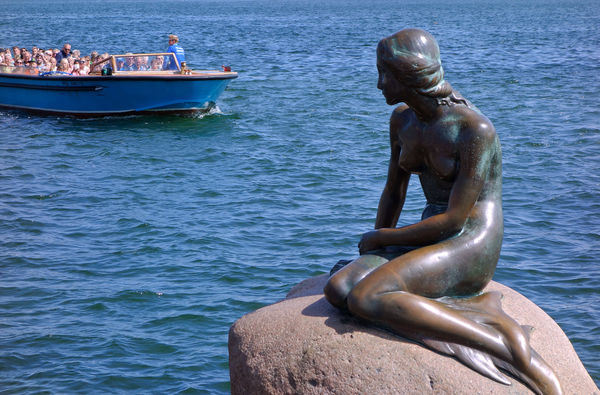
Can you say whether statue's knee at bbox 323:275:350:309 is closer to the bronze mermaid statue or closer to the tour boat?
the bronze mermaid statue

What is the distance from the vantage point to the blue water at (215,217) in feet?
27.9

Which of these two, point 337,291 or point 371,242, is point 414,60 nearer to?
point 371,242

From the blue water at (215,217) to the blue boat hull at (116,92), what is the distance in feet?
1.38

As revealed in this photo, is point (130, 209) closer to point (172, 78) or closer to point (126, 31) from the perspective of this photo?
point (172, 78)

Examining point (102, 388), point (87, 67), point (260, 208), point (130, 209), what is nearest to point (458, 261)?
point (102, 388)

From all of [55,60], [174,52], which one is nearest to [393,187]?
[174,52]

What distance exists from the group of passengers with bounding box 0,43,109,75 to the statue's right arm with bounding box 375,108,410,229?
16.0m

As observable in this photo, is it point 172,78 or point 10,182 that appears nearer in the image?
point 10,182

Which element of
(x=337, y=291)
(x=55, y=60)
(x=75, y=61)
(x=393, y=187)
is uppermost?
(x=393, y=187)

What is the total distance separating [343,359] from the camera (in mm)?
4633

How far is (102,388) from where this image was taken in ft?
25.2

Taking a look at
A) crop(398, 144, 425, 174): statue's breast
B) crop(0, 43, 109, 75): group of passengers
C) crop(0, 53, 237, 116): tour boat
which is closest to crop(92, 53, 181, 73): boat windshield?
crop(0, 53, 237, 116): tour boat

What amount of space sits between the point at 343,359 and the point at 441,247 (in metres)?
0.89

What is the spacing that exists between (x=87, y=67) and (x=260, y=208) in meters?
10.5
